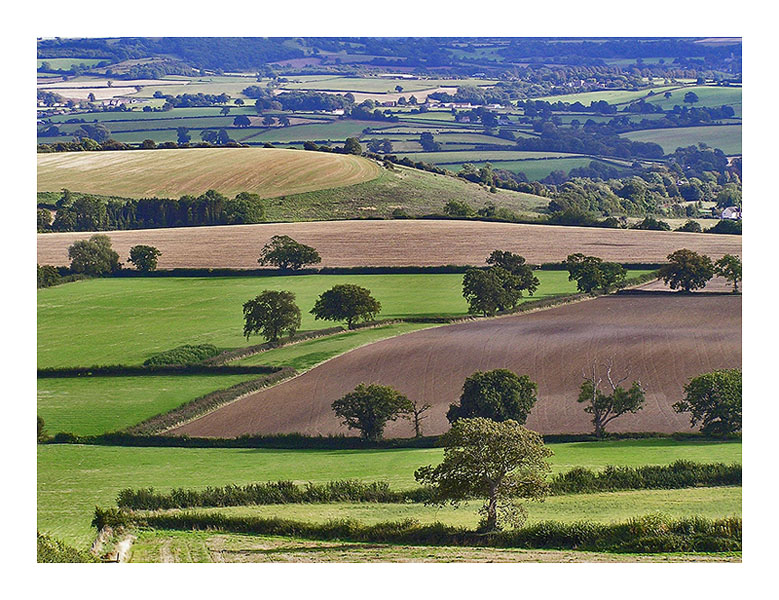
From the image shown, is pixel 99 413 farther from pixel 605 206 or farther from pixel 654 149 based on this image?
pixel 654 149

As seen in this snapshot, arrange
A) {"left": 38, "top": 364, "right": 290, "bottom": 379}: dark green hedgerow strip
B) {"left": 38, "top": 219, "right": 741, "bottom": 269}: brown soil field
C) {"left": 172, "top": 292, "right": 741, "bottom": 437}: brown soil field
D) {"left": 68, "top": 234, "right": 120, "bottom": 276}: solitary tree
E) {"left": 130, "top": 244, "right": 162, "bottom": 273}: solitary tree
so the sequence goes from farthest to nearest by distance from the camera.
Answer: {"left": 130, "top": 244, "right": 162, "bottom": 273}: solitary tree
{"left": 38, "top": 219, "right": 741, "bottom": 269}: brown soil field
{"left": 68, "top": 234, "right": 120, "bottom": 276}: solitary tree
{"left": 38, "top": 364, "right": 290, "bottom": 379}: dark green hedgerow strip
{"left": 172, "top": 292, "right": 741, "bottom": 437}: brown soil field

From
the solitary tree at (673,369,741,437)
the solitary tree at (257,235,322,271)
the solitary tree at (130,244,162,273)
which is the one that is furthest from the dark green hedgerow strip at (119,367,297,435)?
the solitary tree at (673,369,741,437)

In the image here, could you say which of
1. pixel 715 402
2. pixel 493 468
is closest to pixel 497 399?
pixel 493 468

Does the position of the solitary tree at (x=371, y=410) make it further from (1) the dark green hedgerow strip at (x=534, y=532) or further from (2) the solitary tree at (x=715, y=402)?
(2) the solitary tree at (x=715, y=402)

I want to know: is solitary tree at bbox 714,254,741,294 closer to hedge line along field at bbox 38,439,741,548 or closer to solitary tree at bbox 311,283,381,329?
hedge line along field at bbox 38,439,741,548

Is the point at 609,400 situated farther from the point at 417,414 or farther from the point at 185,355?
the point at 185,355

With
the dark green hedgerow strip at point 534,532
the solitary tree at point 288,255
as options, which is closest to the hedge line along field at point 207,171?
the solitary tree at point 288,255

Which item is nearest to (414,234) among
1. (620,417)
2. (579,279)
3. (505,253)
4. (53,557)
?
(505,253)
